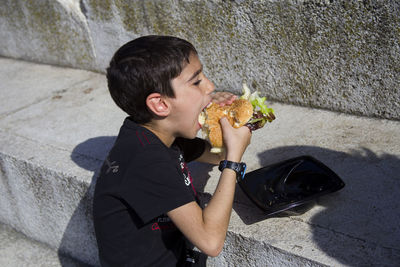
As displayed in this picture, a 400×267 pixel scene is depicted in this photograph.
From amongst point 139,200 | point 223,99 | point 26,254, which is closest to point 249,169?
point 223,99

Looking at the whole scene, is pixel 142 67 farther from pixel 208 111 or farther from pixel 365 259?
pixel 365 259

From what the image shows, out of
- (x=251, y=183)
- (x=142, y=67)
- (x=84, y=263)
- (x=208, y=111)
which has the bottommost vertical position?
(x=84, y=263)

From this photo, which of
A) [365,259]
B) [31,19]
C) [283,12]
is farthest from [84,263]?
[31,19]

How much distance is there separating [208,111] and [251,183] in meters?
0.48

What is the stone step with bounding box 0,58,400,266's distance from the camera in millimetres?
2045

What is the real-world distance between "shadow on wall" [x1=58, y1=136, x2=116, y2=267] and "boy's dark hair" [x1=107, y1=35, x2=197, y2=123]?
2.91 ft

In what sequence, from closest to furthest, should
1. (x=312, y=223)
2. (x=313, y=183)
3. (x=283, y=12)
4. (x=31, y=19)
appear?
(x=312, y=223), (x=313, y=183), (x=283, y=12), (x=31, y=19)

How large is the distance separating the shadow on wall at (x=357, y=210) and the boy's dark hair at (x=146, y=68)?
2.66 feet

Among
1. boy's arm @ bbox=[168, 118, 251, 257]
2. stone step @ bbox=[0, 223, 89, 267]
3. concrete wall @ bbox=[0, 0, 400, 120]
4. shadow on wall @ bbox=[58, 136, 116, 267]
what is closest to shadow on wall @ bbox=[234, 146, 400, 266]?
boy's arm @ bbox=[168, 118, 251, 257]

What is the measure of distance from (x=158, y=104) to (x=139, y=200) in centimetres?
43

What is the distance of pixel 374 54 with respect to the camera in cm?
288

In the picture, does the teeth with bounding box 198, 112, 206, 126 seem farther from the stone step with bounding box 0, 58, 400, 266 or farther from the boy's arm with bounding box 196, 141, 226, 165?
the stone step with bounding box 0, 58, 400, 266

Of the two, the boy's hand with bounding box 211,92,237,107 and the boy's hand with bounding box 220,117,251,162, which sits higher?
the boy's hand with bounding box 211,92,237,107

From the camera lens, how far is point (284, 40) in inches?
126
